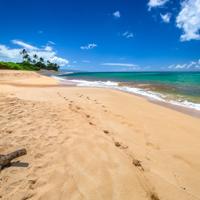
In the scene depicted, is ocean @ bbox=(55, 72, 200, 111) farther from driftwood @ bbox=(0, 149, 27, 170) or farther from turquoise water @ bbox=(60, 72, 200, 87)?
driftwood @ bbox=(0, 149, 27, 170)

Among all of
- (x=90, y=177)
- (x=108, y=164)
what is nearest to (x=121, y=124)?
(x=108, y=164)

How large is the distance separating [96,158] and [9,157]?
161cm

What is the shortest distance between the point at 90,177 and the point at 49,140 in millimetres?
1656

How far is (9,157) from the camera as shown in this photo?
11.9 feet

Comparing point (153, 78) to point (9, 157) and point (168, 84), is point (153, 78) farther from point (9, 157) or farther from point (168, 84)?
point (9, 157)

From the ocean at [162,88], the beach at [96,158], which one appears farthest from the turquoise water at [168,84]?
the beach at [96,158]

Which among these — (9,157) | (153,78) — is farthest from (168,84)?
(9,157)

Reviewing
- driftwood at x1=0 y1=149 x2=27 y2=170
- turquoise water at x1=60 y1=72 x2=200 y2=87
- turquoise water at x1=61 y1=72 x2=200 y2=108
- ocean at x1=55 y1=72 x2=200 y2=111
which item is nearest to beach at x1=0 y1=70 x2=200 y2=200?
driftwood at x1=0 y1=149 x2=27 y2=170

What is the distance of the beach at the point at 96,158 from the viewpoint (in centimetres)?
301

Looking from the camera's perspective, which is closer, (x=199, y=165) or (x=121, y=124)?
(x=199, y=165)

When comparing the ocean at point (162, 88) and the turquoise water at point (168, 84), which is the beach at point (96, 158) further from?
the turquoise water at point (168, 84)

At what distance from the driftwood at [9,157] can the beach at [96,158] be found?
10 centimetres

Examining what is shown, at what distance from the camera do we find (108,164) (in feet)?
12.2

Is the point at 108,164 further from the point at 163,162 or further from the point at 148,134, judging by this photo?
the point at 148,134
